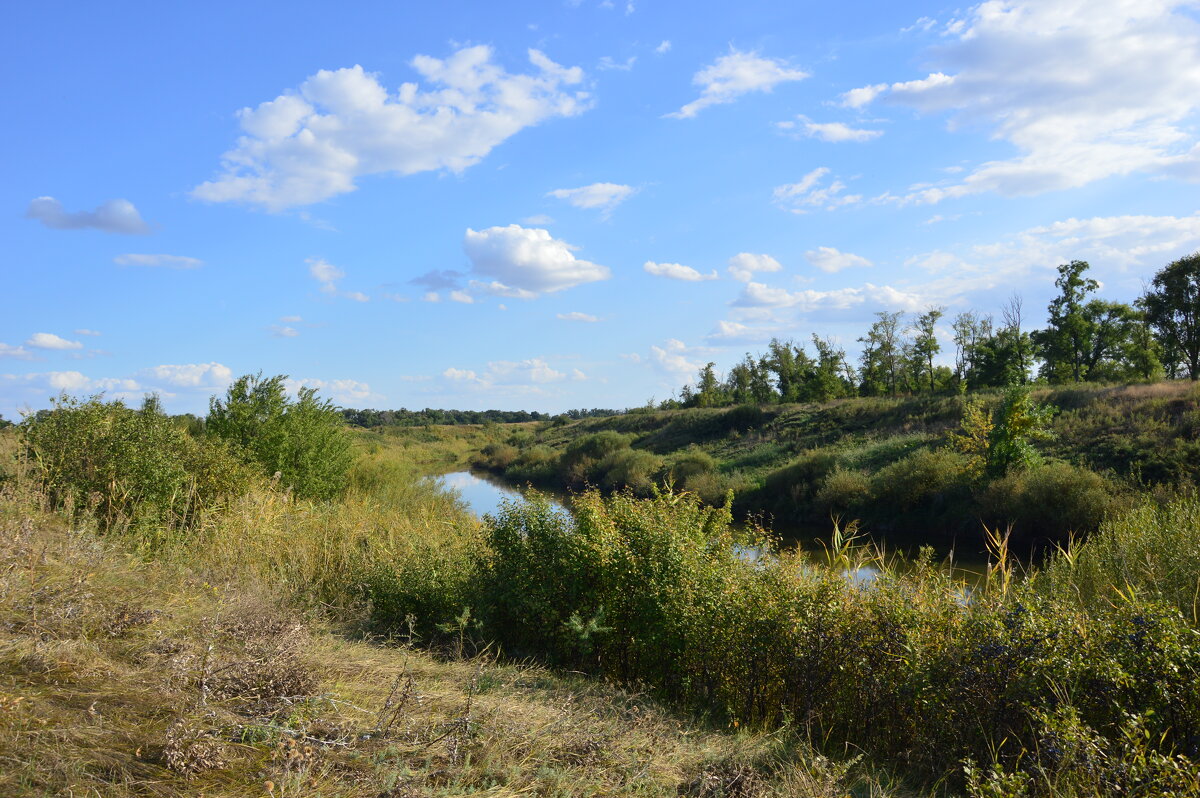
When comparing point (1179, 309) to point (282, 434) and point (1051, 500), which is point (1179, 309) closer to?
point (1051, 500)

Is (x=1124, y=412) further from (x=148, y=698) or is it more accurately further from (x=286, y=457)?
(x=148, y=698)

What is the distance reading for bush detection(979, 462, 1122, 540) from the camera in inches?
695

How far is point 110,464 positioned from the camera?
372 inches

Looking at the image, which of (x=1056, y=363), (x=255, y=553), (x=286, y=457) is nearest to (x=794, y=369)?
(x=1056, y=363)

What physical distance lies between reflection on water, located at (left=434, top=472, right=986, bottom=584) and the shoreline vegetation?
0.84 ft

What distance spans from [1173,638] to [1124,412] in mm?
25720

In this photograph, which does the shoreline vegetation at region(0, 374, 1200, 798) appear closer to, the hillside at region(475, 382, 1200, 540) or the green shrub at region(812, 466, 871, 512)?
the hillside at region(475, 382, 1200, 540)

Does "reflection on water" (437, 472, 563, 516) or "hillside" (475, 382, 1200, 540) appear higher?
"hillside" (475, 382, 1200, 540)

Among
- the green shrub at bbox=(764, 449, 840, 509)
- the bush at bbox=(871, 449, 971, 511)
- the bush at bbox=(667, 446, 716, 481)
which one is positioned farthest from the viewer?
the bush at bbox=(667, 446, 716, 481)

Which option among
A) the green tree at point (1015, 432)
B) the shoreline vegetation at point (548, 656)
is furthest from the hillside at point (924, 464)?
the shoreline vegetation at point (548, 656)

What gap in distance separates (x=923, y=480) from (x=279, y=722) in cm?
2277

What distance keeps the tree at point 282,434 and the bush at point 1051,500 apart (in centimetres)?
1704

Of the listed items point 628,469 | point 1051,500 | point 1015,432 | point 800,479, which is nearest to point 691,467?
point 628,469

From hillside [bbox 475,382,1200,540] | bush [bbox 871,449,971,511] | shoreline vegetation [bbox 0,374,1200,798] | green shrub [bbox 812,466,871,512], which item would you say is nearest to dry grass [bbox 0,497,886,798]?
shoreline vegetation [bbox 0,374,1200,798]
